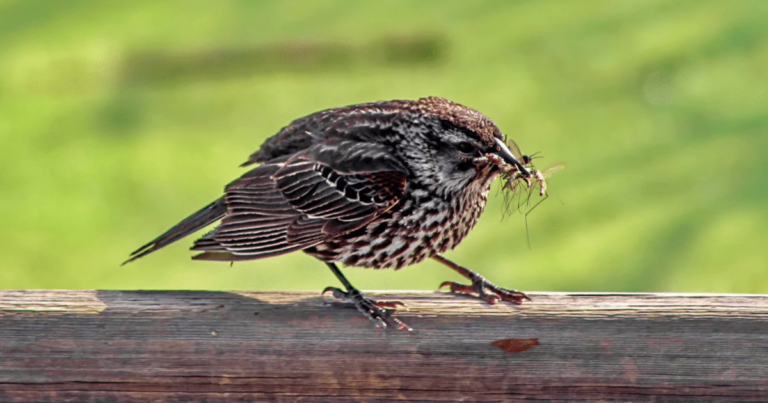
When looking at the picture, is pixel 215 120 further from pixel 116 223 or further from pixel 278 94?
pixel 116 223

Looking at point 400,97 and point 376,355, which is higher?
point 400,97

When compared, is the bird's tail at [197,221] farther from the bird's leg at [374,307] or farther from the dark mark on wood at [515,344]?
the dark mark on wood at [515,344]

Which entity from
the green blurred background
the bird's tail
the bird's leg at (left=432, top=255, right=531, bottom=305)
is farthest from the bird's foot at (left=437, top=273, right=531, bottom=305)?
the green blurred background

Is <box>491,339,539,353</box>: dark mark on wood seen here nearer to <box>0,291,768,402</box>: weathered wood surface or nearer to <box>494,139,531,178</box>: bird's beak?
<box>0,291,768,402</box>: weathered wood surface

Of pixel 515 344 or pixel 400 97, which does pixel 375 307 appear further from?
pixel 400 97

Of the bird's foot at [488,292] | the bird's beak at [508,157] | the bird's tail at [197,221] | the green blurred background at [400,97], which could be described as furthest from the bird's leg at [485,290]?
the green blurred background at [400,97]

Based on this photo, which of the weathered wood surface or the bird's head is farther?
the bird's head

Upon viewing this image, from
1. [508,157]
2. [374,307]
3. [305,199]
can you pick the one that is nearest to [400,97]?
[305,199]
